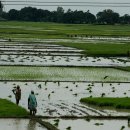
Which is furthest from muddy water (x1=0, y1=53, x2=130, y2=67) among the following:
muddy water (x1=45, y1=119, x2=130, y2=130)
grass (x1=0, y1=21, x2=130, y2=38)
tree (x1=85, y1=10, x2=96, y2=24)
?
tree (x1=85, y1=10, x2=96, y2=24)

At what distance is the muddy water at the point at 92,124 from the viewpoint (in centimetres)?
1452

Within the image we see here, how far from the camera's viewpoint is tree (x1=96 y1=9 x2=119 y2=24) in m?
135

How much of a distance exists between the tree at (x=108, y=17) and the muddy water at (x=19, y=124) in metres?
120

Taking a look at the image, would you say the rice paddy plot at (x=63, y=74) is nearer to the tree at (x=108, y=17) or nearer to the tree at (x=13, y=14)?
the tree at (x=108, y=17)

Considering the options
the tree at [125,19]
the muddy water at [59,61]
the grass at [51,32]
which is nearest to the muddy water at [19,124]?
the muddy water at [59,61]

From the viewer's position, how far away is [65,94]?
2147cm

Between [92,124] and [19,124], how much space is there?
7.31 feet

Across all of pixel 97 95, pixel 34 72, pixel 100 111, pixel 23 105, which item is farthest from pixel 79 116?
pixel 34 72

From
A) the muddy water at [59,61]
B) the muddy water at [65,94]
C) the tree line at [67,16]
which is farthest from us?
the tree line at [67,16]

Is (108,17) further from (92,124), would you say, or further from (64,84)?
(92,124)

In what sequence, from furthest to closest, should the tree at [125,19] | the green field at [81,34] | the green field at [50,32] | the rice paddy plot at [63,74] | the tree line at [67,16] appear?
the tree at [125,19], the tree line at [67,16], the green field at [50,32], the green field at [81,34], the rice paddy plot at [63,74]

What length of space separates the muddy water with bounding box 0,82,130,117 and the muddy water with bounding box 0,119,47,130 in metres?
1.66

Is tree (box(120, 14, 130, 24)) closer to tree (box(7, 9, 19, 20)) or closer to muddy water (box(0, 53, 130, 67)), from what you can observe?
tree (box(7, 9, 19, 20))

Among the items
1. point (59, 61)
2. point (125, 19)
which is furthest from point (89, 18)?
point (59, 61)
